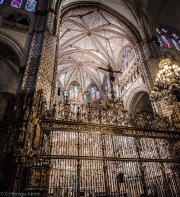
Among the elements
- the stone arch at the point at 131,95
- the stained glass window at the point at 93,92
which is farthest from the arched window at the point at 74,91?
the stone arch at the point at 131,95

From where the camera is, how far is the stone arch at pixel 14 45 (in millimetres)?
8922

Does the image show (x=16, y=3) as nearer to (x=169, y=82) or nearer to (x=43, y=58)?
(x=43, y=58)

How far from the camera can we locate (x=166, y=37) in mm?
16203

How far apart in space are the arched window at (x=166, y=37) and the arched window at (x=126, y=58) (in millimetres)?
2915

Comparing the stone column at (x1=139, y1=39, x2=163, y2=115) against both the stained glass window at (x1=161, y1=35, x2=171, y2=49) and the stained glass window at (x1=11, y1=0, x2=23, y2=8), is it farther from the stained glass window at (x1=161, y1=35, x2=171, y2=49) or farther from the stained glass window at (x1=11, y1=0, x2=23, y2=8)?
the stained glass window at (x1=11, y1=0, x2=23, y2=8)

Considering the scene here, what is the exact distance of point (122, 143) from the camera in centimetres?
687

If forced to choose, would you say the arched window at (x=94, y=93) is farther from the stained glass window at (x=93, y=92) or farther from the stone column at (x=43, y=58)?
the stone column at (x=43, y=58)

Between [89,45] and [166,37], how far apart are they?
8464mm

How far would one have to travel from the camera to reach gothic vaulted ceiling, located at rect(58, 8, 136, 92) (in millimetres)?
→ 15859

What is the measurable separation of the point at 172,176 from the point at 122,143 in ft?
7.92

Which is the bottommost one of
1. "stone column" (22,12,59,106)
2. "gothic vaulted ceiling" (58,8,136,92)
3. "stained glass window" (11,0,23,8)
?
"stone column" (22,12,59,106)

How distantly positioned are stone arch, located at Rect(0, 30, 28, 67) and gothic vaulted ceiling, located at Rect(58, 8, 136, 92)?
5751 millimetres

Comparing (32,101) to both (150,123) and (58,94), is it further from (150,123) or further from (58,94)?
(58,94)

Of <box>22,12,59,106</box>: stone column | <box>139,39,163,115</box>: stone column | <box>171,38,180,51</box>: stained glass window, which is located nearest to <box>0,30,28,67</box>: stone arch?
<box>22,12,59,106</box>: stone column
